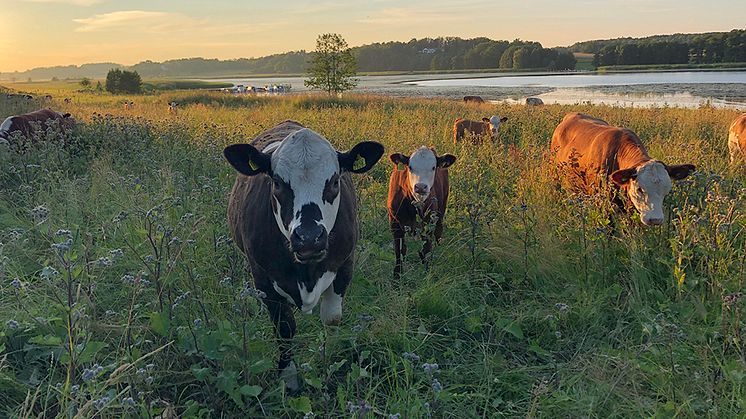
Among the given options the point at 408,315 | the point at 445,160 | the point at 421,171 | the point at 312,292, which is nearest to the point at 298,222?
the point at 312,292

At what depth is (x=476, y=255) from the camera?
16.9 ft

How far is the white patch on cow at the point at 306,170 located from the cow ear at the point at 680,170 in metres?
3.85

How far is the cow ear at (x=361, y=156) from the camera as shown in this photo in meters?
3.37

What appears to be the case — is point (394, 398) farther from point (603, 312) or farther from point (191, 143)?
point (191, 143)

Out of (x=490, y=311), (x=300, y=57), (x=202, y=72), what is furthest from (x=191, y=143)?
(x=202, y=72)

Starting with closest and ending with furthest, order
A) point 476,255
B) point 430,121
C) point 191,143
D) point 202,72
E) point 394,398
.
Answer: point 394,398 → point 476,255 → point 191,143 → point 430,121 → point 202,72

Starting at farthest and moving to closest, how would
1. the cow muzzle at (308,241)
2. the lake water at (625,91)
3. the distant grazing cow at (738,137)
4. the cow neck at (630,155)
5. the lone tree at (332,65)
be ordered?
1. the lone tree at (332,65)
2. the lake water at (625,91)
3. the distant grazing cow at (738,137)
4. the cow neck at (630,155)
5. the cow muzzle at (308,241)

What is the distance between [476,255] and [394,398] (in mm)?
2464

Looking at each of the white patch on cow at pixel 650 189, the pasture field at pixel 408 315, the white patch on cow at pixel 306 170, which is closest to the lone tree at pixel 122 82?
the pasture field at pixel 408 315

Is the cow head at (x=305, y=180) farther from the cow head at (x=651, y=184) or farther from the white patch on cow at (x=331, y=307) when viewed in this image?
the cow head at (x=651, y=184)

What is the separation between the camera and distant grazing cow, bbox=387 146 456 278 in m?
5.41

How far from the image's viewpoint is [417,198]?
549 cm

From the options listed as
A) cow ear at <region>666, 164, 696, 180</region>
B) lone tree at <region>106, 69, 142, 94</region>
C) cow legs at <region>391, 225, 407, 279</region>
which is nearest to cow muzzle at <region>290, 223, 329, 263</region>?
cow legs at <region>391, 225, 407, 279</region>

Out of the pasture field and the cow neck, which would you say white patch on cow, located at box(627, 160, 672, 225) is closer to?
the pasture field
